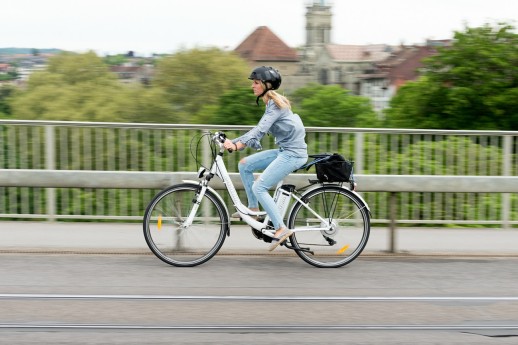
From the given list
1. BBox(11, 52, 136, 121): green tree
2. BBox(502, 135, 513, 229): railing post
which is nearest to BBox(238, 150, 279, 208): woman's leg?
BBox(502, 135, 513, 229): railing post

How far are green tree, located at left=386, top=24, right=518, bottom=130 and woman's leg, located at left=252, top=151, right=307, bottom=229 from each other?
46.9 feet

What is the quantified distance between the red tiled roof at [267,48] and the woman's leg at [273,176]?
153213 millimetres

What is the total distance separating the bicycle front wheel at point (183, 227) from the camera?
754 cm

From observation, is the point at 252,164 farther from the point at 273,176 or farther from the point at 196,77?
the point at 196,77

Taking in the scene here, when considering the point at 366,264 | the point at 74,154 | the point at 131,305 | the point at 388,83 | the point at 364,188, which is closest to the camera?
the point at 131,305

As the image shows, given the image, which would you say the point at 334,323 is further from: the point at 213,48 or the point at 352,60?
the point at 352,60

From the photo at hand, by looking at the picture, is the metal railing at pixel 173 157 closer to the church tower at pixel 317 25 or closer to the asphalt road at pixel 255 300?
the asphalt road at pixel 255 300

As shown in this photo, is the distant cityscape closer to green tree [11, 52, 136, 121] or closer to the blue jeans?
green tree [11, 52, 136, 121]

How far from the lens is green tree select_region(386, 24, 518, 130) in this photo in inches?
821

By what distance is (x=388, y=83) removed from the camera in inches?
5669

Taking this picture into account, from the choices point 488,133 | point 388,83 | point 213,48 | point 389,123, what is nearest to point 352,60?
point 388,83

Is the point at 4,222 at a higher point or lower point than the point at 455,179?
lower

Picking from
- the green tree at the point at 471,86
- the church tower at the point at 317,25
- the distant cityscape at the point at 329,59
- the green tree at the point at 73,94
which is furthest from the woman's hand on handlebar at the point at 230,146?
the church tower at the point at 317,25

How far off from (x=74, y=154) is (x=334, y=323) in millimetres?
5210
